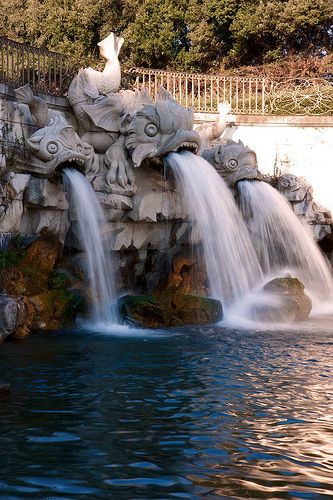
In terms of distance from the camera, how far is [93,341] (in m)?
9.08

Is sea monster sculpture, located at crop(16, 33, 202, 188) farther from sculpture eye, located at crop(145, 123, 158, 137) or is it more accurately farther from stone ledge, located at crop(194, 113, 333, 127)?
stone ledge, located at crop(194, 113, 333, 127)

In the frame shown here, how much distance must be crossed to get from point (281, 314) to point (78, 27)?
18.6 metres

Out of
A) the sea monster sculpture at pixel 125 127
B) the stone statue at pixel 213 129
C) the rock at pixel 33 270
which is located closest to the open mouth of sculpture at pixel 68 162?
the sea monster sculpture at pixel 125 127

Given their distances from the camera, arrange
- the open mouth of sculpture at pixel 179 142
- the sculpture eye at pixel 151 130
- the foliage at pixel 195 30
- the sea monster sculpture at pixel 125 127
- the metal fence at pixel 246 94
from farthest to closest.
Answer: the foliage at pixel 195 30, the metal fence at pixel 246 94, the sculpture eye at pixel 151 130, the sea monster sculpture at pixel 125 127, the open mouth of sculpture at pixel 179 142

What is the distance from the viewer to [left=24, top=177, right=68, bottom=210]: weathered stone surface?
10.8 meters

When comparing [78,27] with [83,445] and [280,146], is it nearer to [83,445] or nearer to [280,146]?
[280,146]

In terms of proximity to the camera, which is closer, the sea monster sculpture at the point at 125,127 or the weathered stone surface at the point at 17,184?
the weathered stone surface at the point at 17,184

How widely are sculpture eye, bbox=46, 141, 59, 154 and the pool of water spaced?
3481 millimetres

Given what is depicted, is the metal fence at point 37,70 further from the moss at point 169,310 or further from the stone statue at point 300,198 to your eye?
the stone statue at point 300,198

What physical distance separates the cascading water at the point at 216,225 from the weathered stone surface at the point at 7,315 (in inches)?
158

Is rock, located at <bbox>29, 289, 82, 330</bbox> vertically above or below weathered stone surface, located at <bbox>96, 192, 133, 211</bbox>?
below

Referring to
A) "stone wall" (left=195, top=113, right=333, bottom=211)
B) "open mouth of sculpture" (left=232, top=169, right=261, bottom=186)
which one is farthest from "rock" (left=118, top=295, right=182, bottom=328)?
"stone wall" (left=195, top=113, right=333, bottom=211)

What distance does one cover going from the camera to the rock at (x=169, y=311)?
34.8 ft

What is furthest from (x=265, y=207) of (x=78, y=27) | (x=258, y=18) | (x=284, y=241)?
(x=78, y=27)
